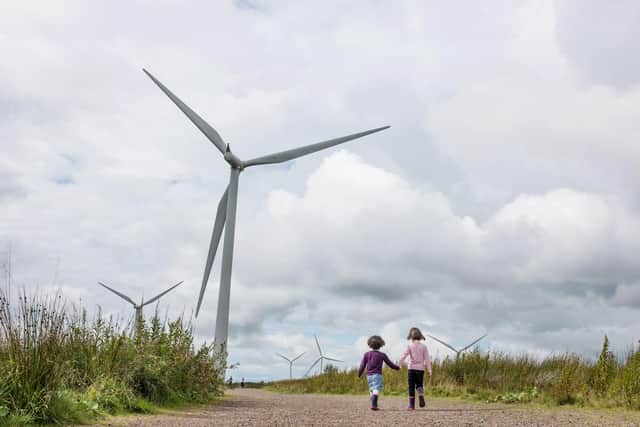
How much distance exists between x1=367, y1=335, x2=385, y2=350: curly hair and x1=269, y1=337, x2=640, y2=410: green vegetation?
351 cm

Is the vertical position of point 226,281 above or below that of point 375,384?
above

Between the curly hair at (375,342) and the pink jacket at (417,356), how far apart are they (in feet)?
2.03

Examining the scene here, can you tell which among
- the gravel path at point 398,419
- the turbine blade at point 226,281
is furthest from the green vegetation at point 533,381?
the turbine blade at point 226,281

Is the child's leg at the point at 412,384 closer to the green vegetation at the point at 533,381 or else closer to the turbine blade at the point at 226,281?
the green vegetation at the point at 533,381

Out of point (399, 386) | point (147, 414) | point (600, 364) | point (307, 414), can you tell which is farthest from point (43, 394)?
point (399, 386)

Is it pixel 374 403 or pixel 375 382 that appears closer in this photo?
pixel 374 403

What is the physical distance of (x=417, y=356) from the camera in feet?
55.2

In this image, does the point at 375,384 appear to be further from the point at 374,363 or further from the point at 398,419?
the point at 398,419

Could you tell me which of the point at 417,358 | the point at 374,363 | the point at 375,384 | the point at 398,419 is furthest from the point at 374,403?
the point at 398,419

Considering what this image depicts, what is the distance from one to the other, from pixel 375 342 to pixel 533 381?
257 inches

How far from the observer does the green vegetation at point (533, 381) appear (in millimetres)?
16469

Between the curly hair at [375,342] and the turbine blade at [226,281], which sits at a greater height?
the turbine blade at [226,281]

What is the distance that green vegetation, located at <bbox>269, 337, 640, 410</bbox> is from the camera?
16.5 metres

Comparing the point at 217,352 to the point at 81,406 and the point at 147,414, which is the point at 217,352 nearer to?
the point at 147,414
